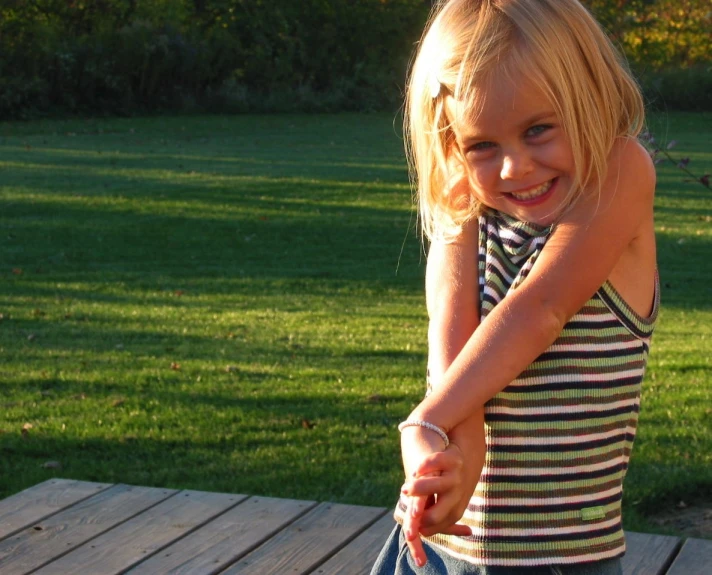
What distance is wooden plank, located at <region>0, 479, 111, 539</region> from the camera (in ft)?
11.9

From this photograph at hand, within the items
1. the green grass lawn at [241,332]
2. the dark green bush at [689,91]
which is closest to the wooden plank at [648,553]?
the green grass lawn at [241,332]

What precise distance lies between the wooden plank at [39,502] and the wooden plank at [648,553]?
1761 mm

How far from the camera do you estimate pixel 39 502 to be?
383cm

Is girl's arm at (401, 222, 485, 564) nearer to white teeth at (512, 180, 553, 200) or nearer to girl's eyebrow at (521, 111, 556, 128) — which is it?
white teeth at (512, 180, 553, 200)

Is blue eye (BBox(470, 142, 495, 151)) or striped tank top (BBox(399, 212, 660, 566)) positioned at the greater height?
blue eye (BBox(470, 142, 495, 151))

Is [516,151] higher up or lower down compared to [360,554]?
higher up

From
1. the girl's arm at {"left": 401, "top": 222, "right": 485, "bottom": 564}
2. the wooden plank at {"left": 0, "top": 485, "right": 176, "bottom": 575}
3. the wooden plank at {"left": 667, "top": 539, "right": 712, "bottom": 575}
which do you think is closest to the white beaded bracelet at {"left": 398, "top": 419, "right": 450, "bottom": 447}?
→ the girl's arm at {"left": 401, "top": 222, "right": 485, "bottom": 564}

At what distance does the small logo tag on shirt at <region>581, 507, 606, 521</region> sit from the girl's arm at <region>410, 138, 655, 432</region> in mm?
260

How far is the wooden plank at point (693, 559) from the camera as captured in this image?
3.11 m

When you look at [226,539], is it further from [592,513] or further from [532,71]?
[532,71]

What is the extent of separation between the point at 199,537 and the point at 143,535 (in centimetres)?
17

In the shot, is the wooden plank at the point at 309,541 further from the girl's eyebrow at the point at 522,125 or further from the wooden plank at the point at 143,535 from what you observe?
the girl's eyebrow at the point at 522,125

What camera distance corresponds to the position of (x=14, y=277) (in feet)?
37.6

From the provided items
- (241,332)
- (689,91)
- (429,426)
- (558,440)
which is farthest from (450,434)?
(689,91)
